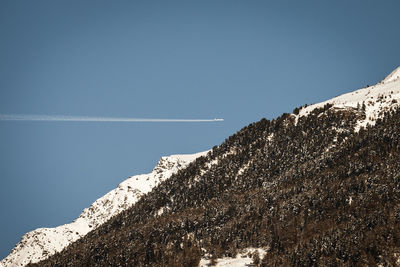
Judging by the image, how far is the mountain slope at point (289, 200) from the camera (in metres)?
26.9

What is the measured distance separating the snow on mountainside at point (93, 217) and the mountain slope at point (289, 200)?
63769 mm

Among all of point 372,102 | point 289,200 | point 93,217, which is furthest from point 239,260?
point 93,217

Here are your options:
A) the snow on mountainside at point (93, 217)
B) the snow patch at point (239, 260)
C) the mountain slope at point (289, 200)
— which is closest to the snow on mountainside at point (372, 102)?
the mountain slope at point (289, 200)

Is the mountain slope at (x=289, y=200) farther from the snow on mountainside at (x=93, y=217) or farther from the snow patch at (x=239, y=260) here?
the snow on mountainside at (x=93, y=217)

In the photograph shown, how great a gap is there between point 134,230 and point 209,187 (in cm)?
1490

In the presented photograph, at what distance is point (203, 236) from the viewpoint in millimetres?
38000

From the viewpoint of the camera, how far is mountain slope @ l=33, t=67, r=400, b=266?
88.2 ft

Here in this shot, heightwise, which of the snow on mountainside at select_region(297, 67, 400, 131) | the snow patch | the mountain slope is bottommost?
the snow patch

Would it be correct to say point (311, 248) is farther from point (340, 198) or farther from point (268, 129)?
point (268, 129)

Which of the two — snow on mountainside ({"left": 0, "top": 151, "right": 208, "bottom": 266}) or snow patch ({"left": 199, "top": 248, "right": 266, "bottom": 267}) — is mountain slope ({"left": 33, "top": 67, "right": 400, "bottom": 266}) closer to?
snow patch ({"left": 199, "top": 248, "right": 266, "bottom": 267})

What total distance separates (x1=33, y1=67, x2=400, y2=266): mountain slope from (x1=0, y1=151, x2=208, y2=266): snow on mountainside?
63.8 metres

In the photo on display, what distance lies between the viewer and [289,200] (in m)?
38.2

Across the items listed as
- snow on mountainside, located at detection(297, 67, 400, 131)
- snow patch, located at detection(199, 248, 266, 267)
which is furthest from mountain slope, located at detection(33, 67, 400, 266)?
snow patch, located at detection(199, 248, 266, 267)

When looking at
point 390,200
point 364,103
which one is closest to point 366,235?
point 390,200
